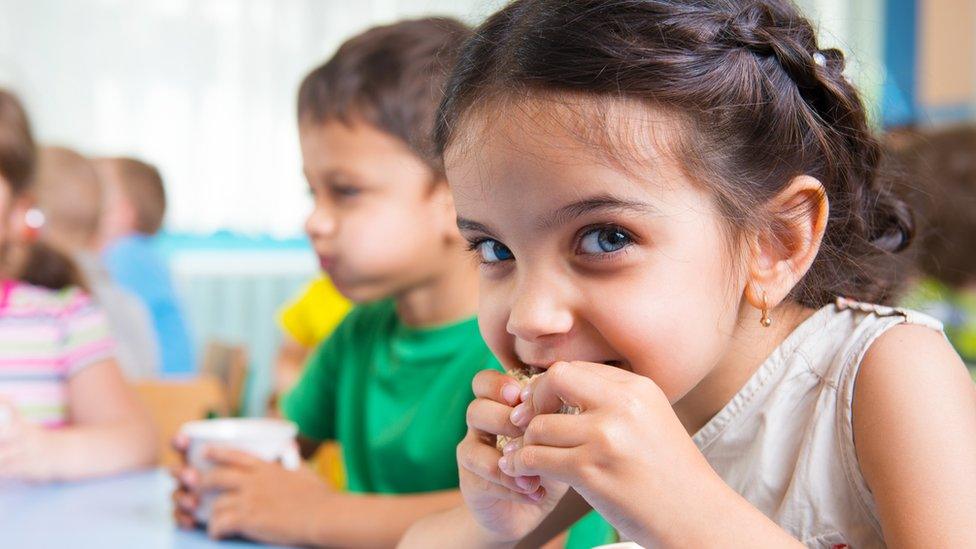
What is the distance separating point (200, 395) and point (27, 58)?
2.44 meters

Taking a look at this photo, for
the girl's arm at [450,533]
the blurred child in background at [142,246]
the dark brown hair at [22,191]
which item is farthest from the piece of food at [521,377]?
the blurred child in background at [142,246]

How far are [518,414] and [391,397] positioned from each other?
26.2 inches

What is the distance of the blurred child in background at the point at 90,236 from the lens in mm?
2559

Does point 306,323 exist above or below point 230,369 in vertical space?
above

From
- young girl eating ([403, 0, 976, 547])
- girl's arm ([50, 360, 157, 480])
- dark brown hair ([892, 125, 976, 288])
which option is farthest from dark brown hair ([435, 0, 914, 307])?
dark brown hair ([892, 125, 976, 288])

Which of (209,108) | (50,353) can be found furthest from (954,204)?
(209,108)

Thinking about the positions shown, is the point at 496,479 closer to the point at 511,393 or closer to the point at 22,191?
the point at 511,393

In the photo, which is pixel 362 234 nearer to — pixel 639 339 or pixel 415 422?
pixel 415 422

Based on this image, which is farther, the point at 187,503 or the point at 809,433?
the point at 187,503

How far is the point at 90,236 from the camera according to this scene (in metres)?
2.97

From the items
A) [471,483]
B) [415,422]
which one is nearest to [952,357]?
[471,483]

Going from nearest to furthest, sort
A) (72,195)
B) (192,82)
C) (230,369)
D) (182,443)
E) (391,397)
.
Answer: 1. (182,443)
2. (391,397)
3. (230,369)
4. (72,195)
5. (192,82)

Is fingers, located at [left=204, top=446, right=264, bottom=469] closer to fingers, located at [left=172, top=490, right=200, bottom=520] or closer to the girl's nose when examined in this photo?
fingers, located at [left=172, top=490, right=200, bottom=520]

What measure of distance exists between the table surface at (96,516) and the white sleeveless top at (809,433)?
483 mm
